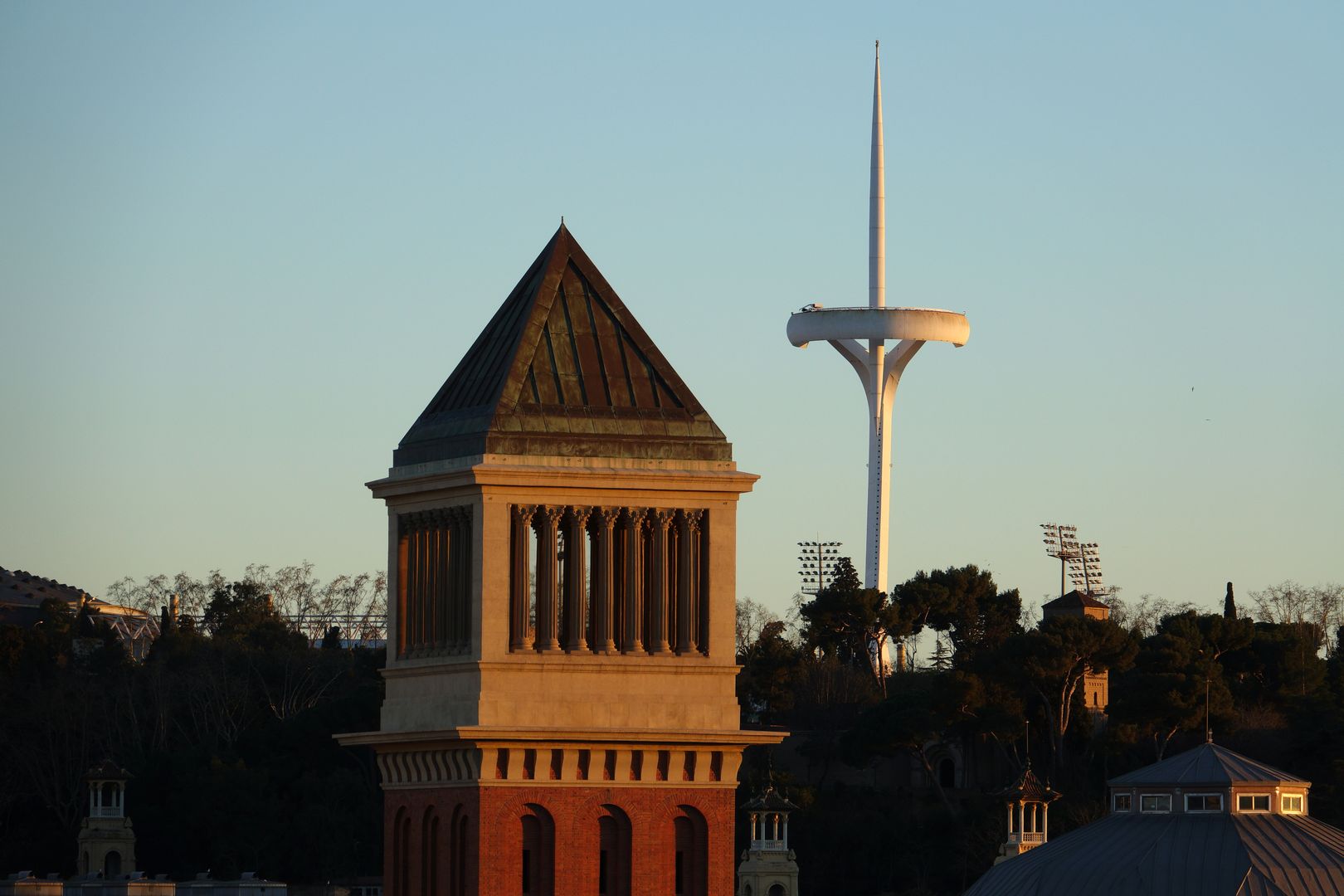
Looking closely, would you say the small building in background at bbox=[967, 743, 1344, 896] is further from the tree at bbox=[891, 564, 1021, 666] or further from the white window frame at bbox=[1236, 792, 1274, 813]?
the tree at bbox=[891, 564, 1021, 666]

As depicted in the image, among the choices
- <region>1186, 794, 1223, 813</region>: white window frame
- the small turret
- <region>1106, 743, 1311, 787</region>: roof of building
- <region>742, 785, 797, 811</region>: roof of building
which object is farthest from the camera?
<region>742, 785, 797, 811</region>: roof of building

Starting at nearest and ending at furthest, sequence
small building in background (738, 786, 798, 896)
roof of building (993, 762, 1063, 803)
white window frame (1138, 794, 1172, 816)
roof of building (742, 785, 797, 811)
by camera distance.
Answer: white window frame (1138, 794, 1172, 816)
roof of building (993, 762, 1063, 803)
roof of building (742, 785, 797, 811)
small building in background (738, 786, 798, 896)

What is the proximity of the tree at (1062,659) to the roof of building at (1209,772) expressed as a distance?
3529 centimetres

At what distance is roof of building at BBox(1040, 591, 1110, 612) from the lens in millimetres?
157250

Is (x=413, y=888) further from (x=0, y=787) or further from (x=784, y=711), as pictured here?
(x=784, y=711)

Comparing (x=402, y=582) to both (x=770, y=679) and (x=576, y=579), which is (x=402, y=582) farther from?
(x=770, y=679)

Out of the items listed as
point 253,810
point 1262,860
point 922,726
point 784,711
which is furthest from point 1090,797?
point 1262,860

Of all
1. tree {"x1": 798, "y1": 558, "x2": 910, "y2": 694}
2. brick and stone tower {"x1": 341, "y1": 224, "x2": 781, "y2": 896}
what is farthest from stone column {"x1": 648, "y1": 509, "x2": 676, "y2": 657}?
tree {"x1": 798, "y1": 558, "x2": 910, "y2": 694}

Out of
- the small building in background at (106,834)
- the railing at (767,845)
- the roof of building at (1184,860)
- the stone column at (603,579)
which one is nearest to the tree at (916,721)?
the railing at (767,845)

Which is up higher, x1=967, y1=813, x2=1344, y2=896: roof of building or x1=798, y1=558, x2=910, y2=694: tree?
x1=798, y1=558, x2=910, y2=694: tree

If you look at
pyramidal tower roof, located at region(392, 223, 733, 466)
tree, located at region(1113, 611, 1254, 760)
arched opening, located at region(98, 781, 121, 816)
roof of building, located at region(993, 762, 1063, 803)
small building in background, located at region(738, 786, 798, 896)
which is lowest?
small building in background, located at region(738, 786, 798, 896)

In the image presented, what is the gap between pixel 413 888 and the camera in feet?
160

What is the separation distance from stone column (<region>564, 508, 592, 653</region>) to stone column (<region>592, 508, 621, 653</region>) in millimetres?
181

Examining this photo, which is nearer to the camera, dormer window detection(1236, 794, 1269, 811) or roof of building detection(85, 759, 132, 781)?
dormer window detection(1236, 794, 1269, 811)
